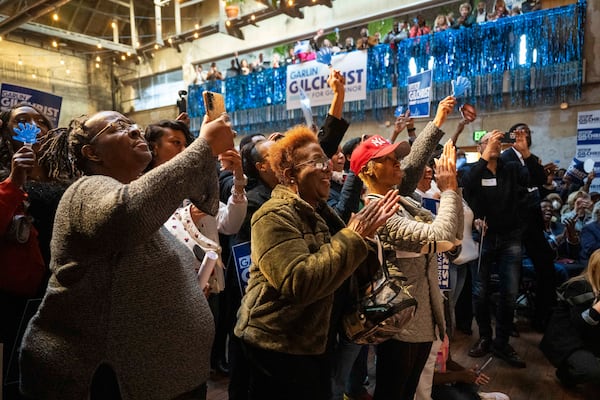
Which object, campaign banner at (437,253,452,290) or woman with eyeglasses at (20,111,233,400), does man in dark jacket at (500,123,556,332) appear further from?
woman with eyeglasses at (20,111,233,400)

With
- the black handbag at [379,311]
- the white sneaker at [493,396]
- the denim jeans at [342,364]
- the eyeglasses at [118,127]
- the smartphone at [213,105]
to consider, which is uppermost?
the smartphone at [213,105]

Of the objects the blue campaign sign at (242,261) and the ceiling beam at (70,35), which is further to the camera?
the ceiling beam at (70,35)

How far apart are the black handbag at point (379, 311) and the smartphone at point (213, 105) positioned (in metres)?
0.92

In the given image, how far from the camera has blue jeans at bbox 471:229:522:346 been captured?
3883 millimetres

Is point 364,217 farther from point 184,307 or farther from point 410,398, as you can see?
point 410,398

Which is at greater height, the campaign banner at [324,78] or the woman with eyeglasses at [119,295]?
the campaign banner at [324,78]

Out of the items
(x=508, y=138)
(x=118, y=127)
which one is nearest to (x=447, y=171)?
(x=118, y=127)

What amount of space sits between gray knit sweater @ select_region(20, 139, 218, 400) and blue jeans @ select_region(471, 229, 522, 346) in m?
3.50

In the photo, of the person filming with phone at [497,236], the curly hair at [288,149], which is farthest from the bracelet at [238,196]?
the person filming with phone at [497,236]

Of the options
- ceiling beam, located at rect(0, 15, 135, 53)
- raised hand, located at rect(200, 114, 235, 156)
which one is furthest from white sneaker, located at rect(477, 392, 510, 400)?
ceiling beam, located at rect(0, 15, 135, 53)

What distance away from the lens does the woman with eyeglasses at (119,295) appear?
3.45ft

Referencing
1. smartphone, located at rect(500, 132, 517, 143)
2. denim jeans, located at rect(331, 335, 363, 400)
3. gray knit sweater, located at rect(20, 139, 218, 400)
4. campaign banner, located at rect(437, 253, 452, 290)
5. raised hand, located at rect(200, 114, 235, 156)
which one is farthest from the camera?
smartphone, located at rect(500, 132, 517, 143)

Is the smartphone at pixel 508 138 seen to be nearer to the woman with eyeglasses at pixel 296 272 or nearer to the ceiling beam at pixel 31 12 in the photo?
the woman with eyeglasses at pixel 296 272

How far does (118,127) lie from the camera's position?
4.24ft
